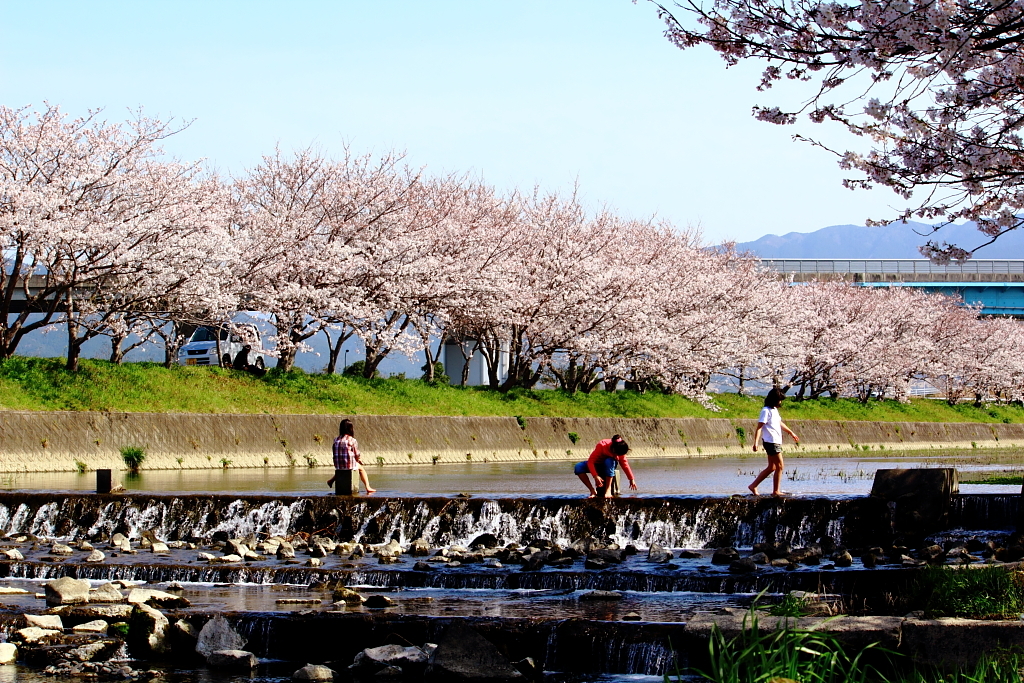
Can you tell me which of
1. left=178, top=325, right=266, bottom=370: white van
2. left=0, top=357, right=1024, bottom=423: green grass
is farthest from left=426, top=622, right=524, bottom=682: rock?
left=178, top=325, right=266, bottom=370: white van

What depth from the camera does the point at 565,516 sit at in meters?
15.0

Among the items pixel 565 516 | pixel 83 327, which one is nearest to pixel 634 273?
pixel 83 327

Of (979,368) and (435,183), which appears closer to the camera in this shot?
(435,183)

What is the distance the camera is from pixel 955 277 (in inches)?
2881

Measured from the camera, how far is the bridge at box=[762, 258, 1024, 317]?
7156 centimetres

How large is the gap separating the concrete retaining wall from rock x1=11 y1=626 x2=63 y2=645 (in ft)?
42.0

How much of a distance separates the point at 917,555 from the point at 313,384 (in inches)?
877

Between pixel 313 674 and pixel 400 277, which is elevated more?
pixel 400 277

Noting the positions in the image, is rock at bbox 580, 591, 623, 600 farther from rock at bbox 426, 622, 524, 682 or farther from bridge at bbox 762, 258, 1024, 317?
bridge at bbox 762, 258, 1024, 317

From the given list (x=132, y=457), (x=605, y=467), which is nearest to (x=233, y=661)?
(x=605, y=467)

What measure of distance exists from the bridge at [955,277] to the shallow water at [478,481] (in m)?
44.7

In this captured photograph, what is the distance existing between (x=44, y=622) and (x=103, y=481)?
7786 millimetres

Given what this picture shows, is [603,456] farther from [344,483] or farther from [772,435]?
[344,483]

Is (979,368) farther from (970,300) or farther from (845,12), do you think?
(845,12)
